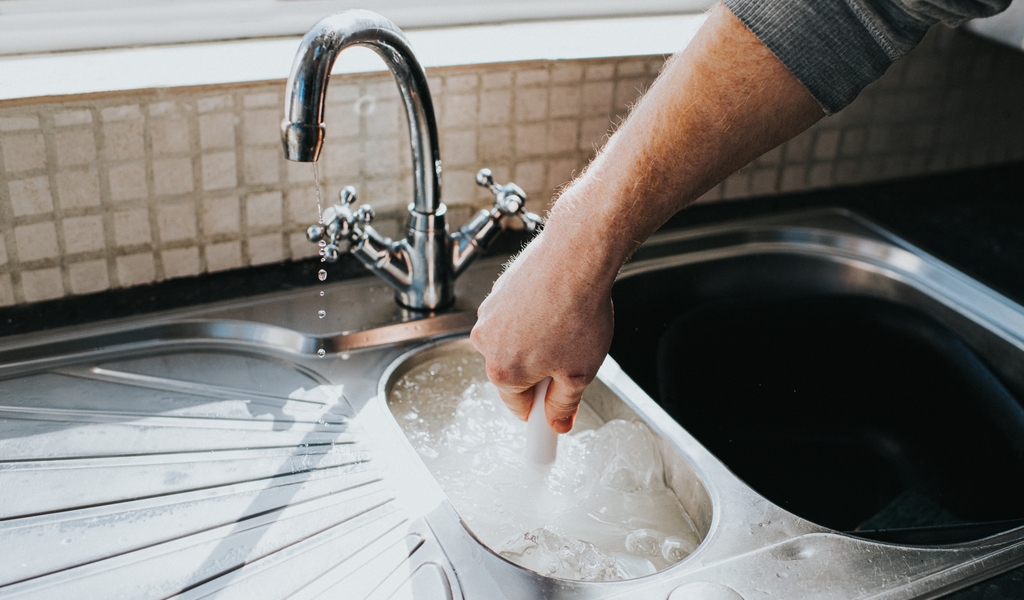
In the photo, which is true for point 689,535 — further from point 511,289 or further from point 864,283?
point 864,283

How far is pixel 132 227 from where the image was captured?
1.00 meters

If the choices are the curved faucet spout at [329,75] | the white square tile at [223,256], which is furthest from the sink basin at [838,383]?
the white square tile at [223,256]

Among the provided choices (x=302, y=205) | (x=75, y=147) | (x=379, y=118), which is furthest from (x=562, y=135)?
(x=75, y=147)

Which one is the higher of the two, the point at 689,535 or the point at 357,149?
the point at 357,149

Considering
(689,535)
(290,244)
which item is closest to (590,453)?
(689,535)

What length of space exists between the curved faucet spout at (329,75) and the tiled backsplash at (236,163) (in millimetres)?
158

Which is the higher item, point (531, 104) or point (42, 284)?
point (531, 104)

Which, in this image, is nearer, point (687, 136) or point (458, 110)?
point (687, 136)

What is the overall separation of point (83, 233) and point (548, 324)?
59 centimetres

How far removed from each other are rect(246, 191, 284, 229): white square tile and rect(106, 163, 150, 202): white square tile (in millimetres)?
120

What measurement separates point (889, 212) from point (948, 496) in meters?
0.58

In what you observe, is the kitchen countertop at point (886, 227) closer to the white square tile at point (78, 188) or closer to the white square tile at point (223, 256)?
the white square tile at point (223, 256)

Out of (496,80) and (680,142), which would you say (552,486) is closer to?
(680,142)

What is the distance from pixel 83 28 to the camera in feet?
3.53
